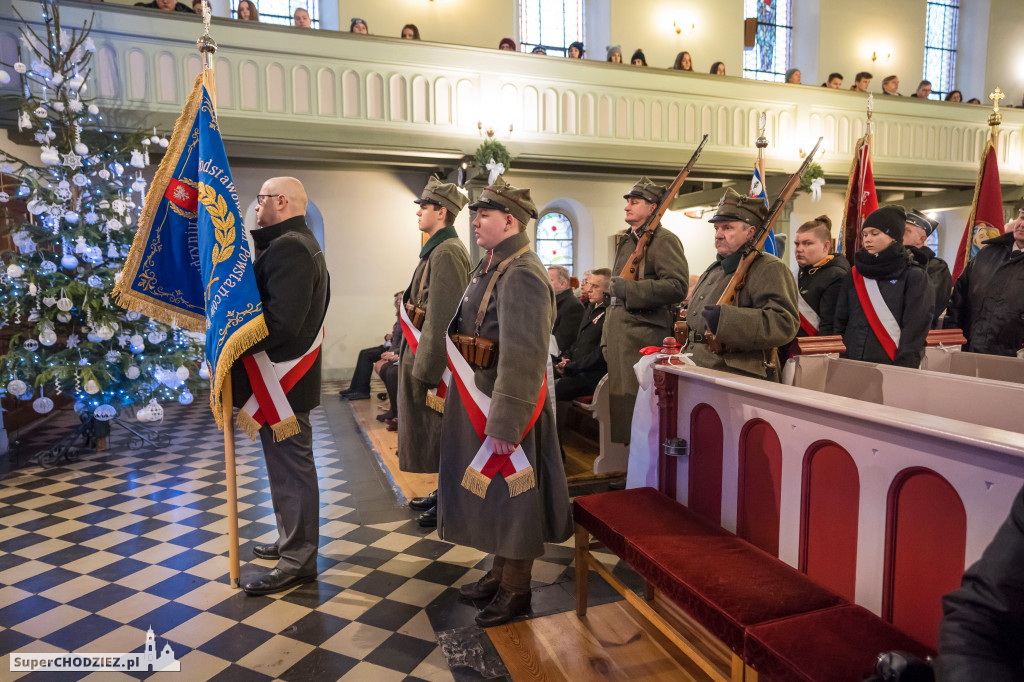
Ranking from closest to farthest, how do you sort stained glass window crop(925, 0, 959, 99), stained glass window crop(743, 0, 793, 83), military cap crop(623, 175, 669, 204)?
military cap crop(623, 175, 669, 204)
stained glass window crop(743, 0, 793, 83)
stained glass window crop(925, 0, 959, 99)

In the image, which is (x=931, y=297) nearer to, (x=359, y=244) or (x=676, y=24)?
(x=359, y=244)

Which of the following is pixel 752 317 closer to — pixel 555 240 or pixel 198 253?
pixel 198 253

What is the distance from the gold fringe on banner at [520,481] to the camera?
7.06 ft

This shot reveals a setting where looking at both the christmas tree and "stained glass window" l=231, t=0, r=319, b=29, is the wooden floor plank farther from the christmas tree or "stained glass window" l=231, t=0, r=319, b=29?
"stained glass window" l=231, t=0, r=319, b=29

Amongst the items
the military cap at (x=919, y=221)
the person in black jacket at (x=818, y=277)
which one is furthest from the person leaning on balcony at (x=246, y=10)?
the military cap at (x=919, y=221)

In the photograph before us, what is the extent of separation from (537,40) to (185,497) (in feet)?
27.7

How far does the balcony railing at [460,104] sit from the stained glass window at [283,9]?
7.02 ft

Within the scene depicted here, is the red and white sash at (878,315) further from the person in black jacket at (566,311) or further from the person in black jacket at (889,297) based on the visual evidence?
the person in black jacket at (566,311)

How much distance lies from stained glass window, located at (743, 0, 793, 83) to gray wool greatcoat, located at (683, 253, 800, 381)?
31.2ft

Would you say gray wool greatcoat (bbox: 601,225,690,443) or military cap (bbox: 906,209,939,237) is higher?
military cap (bbox: 906,209,939,237)

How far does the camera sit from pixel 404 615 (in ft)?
7.89

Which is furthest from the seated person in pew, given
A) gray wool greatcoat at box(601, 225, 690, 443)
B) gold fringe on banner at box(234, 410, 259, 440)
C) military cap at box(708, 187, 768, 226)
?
gold fringe on banner at box(234, 410, 259, 440)

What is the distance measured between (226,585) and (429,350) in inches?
51.7

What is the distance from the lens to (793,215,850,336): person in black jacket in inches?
148
